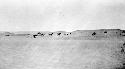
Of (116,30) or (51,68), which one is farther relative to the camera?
(116,30)

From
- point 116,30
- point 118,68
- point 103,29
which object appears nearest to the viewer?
point 118,68

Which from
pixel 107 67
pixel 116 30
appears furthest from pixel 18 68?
pixel 116 30

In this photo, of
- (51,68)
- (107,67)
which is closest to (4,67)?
(51,68)

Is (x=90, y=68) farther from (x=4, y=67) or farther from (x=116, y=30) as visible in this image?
(x=116, y=30)

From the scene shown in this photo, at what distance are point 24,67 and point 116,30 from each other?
153 metres

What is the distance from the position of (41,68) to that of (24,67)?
1970 mm

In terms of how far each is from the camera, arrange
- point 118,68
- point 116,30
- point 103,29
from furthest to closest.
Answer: point 103,29
point 116,30
point 118,68

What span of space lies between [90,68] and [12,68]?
26.0 ft

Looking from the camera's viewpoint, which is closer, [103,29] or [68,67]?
[68,67]

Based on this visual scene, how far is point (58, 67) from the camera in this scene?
17484mm

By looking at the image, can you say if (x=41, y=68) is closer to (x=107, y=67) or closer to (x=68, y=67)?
(x=68, y=67)

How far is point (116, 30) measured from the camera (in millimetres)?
160625

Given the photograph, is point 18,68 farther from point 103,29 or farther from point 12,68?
point 103,29

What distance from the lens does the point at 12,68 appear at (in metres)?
17.3
